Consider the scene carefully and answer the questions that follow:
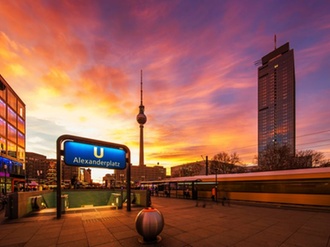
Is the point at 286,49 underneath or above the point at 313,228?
above

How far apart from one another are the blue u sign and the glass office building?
30074 millimetres

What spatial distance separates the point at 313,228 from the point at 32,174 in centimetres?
20134

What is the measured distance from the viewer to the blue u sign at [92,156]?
12.8m

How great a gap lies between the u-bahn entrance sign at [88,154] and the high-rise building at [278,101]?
17309 centimetres

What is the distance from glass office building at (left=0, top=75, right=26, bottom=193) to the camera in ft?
121

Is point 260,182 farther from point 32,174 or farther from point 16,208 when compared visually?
point 32,174

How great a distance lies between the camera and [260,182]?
72.2 feet

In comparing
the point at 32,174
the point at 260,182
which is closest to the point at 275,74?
the point at 260,182

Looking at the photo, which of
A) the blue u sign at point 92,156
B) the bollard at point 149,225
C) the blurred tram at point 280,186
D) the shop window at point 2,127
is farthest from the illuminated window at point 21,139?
the bollard at point 149,225

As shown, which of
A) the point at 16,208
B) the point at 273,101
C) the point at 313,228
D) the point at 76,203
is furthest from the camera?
the point at 273,101

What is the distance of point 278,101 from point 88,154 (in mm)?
200845

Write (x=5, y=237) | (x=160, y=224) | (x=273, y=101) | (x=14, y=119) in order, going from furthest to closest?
(x=273, y=101) → (x=14, y=119) → (x=5, y=237) → (x=160, y=224)

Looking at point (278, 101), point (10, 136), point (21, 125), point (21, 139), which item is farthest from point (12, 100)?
point (278, 101)

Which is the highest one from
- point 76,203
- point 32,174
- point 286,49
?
point 286,49
